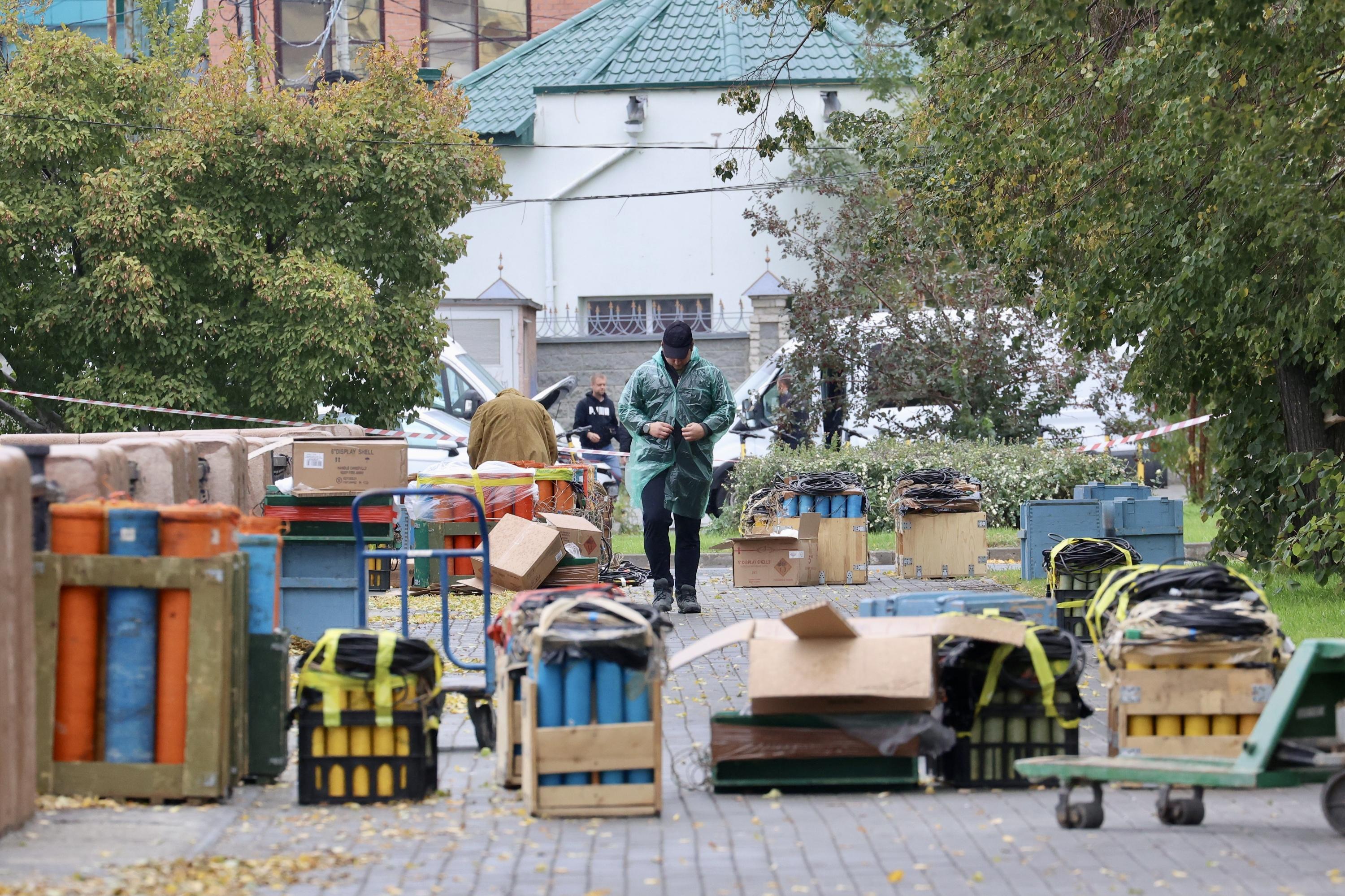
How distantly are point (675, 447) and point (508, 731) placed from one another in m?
5.96

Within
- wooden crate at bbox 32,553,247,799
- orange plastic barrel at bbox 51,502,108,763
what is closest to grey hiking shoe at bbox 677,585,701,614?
wooden crate at bbox 32,553,247,799

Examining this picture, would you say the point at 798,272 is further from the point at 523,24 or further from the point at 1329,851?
the point at 1329,851

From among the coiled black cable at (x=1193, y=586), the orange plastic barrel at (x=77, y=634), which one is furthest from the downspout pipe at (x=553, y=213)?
the orange plastic barrel at (x=77, y=634)

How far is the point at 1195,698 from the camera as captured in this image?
6578 mm

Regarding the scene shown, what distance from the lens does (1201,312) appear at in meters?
11.8

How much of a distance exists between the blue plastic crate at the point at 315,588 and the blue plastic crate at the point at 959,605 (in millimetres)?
3854

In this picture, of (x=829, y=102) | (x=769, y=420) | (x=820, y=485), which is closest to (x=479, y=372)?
(x=769, y=420)

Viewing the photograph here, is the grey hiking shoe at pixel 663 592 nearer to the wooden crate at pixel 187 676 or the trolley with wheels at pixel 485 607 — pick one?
the trolley with wheels at pixel 485 607

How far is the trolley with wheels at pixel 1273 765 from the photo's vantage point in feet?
18.9

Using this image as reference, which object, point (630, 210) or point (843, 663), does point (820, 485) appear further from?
point (630, 210)

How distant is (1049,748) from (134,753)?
132 inches

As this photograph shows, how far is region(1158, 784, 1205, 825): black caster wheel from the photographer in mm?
5914

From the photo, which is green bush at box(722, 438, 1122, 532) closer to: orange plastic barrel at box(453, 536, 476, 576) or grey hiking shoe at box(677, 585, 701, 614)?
orange plastic barrel at box(453, 536, 476, 576)

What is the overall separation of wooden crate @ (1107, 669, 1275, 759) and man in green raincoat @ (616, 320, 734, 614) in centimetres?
595
